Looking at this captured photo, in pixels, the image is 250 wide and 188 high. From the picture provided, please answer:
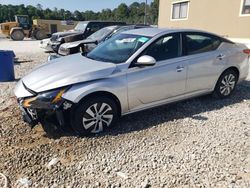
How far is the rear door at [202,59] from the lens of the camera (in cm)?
459

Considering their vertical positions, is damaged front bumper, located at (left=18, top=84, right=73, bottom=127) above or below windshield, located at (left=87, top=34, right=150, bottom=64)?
below

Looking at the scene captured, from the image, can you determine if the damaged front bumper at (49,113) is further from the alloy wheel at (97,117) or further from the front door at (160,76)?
the front door at (160,76)

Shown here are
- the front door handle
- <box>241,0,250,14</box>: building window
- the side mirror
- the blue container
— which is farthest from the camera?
<box>241,0,250,14</box>: building window

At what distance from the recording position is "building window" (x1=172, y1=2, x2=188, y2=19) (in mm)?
18041

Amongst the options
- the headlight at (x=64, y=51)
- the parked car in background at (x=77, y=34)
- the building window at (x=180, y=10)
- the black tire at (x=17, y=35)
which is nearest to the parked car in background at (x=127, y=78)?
the headlight at (x=64, y=51)

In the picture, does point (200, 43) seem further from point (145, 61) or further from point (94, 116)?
point (94, 116)

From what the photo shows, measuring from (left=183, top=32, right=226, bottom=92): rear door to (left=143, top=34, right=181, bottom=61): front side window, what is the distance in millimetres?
180

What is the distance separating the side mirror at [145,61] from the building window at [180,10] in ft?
50.7

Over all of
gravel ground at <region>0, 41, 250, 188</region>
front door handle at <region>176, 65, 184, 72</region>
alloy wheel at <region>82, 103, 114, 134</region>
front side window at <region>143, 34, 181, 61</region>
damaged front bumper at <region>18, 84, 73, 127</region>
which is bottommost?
gravel ground at <region>0, 41, 250, 188</region>

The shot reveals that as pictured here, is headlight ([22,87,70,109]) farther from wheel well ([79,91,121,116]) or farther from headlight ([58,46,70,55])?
headlight ([58,46,70,55])

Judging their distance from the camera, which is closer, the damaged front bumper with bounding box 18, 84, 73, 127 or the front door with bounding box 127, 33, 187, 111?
the damaged front bumper with bounding box 18, 84, 73, 127

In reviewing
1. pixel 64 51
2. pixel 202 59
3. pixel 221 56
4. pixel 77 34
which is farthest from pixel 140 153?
pixel 77 34

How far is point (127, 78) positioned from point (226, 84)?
98.7 inches

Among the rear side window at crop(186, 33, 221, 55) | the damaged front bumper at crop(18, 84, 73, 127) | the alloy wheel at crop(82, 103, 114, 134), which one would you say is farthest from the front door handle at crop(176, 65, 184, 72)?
the damaged front bumper at crop(18, 84, 73, 127)
